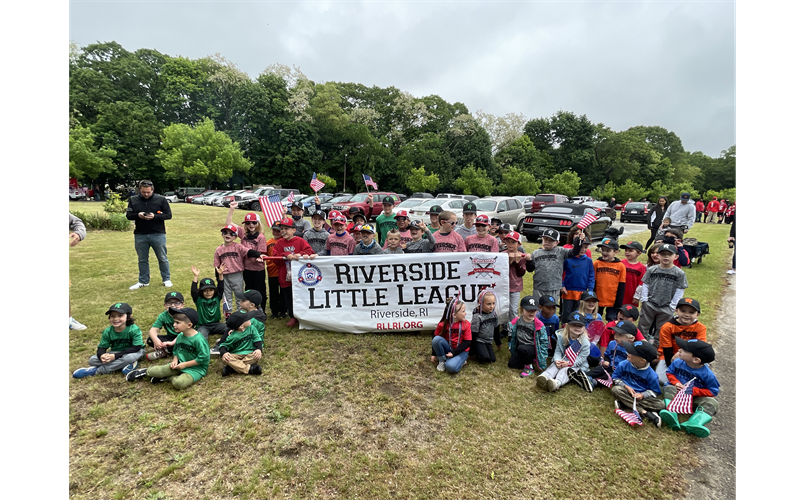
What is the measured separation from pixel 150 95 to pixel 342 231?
52183 millimetres

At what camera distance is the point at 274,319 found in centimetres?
611

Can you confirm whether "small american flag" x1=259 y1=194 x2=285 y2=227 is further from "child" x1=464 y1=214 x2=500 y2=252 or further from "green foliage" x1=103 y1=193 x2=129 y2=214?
"green foliage" x1=103 y1=193 x2=129 y2=214

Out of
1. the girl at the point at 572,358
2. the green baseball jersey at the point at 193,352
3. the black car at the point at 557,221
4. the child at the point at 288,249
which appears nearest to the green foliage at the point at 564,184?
the black car at the point at 557,221

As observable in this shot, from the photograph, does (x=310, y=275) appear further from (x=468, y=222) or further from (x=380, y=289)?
(x=468, y=222)

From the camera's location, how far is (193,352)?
4188 millimetres

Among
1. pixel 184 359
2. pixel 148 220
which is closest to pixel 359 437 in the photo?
pixel 184 359

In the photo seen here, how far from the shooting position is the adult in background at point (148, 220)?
267 inches

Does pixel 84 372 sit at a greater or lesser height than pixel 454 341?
lesser

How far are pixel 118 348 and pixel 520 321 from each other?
5.03 metres

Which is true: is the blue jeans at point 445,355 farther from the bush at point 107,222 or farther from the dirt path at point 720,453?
the bush at point 107,222

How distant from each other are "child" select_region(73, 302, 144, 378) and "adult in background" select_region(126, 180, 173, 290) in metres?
3.02

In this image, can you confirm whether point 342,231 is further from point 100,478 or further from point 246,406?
point 100,478

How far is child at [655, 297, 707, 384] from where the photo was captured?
13.4 feet

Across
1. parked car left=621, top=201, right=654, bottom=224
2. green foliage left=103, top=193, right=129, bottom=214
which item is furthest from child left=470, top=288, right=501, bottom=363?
parked car left=621, top=201, right=654, bottom=224
